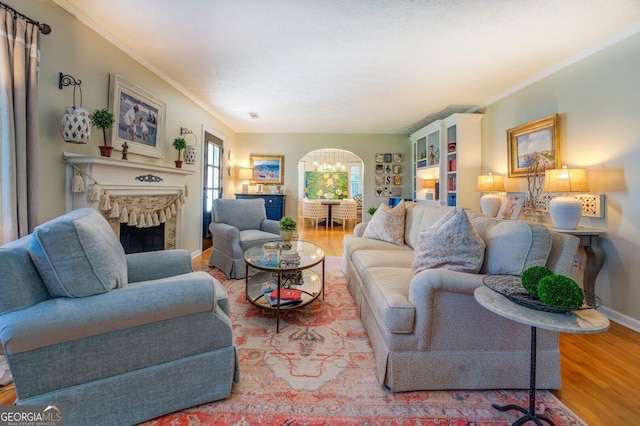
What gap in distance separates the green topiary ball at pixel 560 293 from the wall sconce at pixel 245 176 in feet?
19.2

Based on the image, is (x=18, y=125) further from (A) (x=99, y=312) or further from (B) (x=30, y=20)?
(A) (x=99, y=312)

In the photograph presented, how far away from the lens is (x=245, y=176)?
6203mm

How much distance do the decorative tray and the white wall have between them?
1791 millimetres

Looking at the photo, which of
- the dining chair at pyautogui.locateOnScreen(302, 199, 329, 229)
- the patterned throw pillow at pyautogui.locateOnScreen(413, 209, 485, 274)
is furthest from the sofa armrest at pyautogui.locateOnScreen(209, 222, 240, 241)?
the dining chair at pyautogui.locateOnScreen(302, 199, 329, 229)

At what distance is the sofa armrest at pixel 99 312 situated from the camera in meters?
0.97

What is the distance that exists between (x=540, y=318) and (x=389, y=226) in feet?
6.52

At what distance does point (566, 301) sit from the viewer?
98cm

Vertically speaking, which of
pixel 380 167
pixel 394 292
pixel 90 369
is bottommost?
pixel 90 369

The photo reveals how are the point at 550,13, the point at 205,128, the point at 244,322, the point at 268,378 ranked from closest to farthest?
the point at 268,378 < the point at 550,13 < the point at 244,322 < the point at 205,128

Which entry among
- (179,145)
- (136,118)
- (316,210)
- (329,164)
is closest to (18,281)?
(136,118)

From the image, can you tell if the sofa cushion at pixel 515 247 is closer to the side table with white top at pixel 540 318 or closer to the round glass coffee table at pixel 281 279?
the side table with white top at pixel 540 318

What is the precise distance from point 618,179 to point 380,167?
4.20m

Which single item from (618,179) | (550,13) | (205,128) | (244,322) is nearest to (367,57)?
(550,13)

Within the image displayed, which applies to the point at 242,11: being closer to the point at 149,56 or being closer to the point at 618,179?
the point at 149,56
